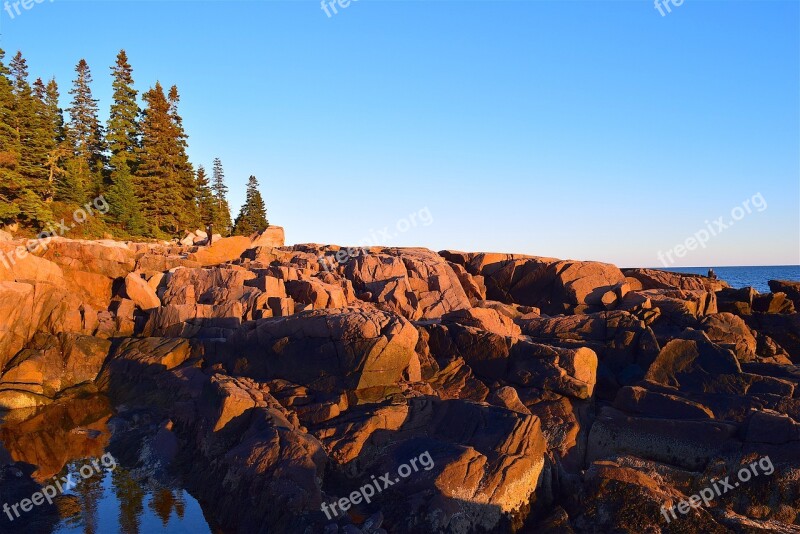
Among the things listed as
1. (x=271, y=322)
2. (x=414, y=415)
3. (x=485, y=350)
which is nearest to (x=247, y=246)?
(x=271, y=322)

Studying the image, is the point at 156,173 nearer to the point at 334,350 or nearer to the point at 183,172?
the point at 183,172

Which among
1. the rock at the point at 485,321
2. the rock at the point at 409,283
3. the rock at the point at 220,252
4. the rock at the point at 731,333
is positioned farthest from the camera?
the rock at the point at 220,252

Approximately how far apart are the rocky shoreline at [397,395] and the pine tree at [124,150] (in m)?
19.1

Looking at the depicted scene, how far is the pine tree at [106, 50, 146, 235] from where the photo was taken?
2111 inches

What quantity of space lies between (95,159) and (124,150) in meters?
7.09

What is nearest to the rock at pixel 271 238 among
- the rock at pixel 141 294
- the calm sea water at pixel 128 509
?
the rock at pixel 141 294

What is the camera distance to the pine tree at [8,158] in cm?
4347

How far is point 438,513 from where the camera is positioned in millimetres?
12367

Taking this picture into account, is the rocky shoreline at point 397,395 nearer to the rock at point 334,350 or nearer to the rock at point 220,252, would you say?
the rock at point 334,350

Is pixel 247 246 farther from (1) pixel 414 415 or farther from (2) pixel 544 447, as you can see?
(2) pixel 544 447

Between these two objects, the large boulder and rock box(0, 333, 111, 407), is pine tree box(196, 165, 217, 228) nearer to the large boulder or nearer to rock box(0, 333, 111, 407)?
the large boulder

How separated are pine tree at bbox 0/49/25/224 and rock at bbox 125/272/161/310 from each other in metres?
19.8

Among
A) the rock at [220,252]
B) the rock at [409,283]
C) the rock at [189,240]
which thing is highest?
the rock at [189,240]

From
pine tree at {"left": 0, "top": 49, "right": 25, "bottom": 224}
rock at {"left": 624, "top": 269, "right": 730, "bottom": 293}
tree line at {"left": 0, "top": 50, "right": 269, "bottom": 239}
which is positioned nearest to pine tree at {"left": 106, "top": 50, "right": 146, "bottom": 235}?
tree line at {"left": 0, "top": 50, "right": 269, "bottom": 239}
